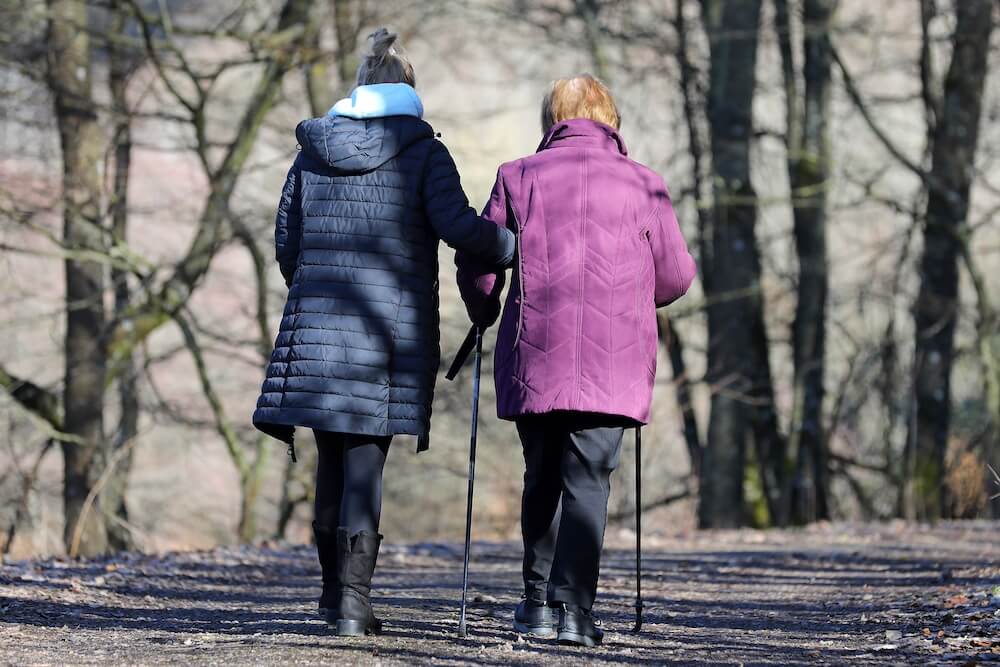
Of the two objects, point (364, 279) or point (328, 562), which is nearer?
point (364, 279)

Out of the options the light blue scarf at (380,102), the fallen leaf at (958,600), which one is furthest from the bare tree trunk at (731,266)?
the light blue scarf at (380,102)

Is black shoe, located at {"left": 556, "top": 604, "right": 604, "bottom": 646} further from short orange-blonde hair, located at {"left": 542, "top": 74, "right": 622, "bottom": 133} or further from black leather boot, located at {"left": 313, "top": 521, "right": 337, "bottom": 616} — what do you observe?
short orange-blonde hair, located at {"left": 542, "top": 74, "right": 622, "bottom": 133}

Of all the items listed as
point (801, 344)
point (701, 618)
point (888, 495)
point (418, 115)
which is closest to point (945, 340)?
point (801, 344)

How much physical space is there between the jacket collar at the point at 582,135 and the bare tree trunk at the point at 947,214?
10.8 meters

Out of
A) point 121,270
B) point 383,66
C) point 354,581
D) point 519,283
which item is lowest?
point 354,581

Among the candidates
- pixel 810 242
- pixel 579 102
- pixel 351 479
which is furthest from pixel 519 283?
pixel 810 242

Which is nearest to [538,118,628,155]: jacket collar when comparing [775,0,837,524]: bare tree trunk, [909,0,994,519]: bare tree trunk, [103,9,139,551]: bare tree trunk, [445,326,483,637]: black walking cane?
[445,326,483,637]: black walking cane

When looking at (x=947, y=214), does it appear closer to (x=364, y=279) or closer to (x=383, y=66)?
(x=383, y=66)

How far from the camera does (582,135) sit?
5152mm

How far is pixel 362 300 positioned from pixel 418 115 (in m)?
0.66

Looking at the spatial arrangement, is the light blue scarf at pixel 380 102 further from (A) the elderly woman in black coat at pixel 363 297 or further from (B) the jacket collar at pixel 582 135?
(B) the jacket collar at pixel 582 135

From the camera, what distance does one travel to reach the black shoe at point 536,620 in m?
5.14

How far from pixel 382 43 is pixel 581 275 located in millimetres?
1057

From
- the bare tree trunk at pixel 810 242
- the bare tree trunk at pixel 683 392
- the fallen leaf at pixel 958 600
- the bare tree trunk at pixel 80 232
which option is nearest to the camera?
the fallen leaf at pixel 958 600
